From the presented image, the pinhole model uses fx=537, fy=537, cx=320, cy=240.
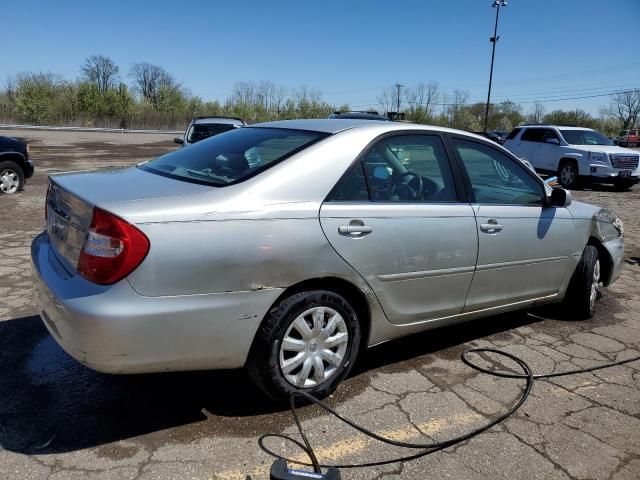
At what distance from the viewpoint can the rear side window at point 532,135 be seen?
16.4 m

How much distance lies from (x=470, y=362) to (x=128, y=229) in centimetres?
253

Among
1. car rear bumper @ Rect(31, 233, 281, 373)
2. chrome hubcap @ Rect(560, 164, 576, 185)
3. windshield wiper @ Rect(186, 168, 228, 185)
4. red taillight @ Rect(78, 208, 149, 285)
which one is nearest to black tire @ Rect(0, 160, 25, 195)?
windshield wiper @ Rect(186, 168, 228, 185)

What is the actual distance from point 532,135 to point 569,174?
6.41 feet

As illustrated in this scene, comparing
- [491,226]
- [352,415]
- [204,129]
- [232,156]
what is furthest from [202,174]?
[204,129]

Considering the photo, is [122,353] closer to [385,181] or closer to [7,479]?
[7,479]

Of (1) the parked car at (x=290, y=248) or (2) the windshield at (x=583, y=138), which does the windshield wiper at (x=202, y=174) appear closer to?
(1) the parked car at (x=290, y=248)

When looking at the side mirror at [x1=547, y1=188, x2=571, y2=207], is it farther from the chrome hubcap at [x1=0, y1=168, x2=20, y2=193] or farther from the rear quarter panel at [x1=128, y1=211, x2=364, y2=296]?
the chrome hubcap at [x1=0, y1=168, x2=20, y2=193]

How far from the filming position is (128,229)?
2.43 meters

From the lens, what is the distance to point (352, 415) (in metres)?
3.03

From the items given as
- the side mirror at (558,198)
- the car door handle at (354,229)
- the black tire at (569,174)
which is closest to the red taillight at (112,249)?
the car door handle at (354,229)

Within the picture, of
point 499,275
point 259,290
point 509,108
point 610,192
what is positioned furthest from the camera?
point 509,108

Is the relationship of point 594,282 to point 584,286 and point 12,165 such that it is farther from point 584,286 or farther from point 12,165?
point 12,165

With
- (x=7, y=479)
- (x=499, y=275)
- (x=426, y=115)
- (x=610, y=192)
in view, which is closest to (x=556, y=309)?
(x=499, y=275)

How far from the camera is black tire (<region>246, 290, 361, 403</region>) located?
9.20 feet
